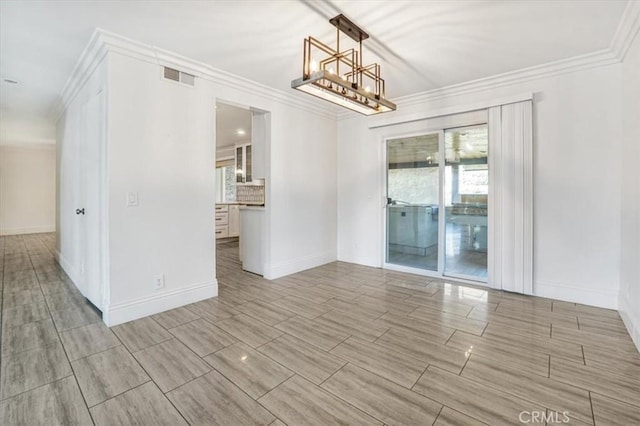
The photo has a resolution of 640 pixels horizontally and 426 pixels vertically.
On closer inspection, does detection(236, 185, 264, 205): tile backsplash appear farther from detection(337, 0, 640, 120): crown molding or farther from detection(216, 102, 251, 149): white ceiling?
detection(337, 0, 640, 120): crown molding

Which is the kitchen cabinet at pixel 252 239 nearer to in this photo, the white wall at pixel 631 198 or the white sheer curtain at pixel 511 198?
the white sheer curtain at pixel 511 198

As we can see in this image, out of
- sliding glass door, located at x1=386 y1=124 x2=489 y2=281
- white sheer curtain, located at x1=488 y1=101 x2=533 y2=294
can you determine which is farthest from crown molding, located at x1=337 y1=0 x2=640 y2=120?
sliding glass door, located at x1=386 y1=124 x2=489 y2=281

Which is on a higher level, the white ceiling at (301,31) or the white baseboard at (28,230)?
the white ceiling at (301,31)

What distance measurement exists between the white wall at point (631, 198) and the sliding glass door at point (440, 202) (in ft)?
4.17

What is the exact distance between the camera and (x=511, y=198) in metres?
3.48

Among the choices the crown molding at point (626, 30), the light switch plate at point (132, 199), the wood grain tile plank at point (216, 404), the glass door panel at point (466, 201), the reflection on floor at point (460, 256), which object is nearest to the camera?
the wood grain tile plank at point (216, 404)

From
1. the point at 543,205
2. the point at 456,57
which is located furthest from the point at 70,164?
the point at 543,205

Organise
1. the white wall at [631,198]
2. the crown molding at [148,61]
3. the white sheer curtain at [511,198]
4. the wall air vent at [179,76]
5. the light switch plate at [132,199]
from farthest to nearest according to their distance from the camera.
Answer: the white sheer curtain at [511,198], the wall air vent at [179,76], the light switch plate at [132,199], the crown molding at [148,61], the white wall at [631,198]

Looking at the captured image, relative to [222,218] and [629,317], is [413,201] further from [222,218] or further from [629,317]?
[222,218]

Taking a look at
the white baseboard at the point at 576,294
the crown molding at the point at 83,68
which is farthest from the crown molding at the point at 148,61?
the white baseboard at the point at 576,294

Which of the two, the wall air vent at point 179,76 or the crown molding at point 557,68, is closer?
the crown molding at point 557,68

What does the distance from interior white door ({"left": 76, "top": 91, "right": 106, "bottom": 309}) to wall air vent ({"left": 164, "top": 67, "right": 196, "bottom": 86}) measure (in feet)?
2.10

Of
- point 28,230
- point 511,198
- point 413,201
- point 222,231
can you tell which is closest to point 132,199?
point 413,201

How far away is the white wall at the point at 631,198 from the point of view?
236 cm
